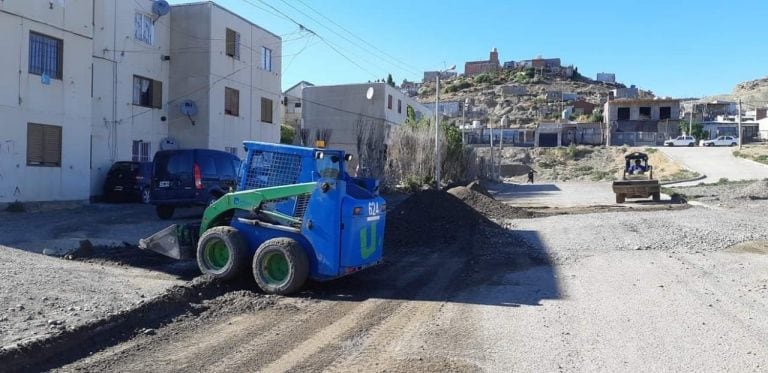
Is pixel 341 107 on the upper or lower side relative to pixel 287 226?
upper

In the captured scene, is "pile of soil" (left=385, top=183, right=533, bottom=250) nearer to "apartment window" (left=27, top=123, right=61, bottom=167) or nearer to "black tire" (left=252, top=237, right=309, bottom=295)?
"black tire" (left=252, top=237, right=309, bottom=295)

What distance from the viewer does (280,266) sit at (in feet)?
29.2

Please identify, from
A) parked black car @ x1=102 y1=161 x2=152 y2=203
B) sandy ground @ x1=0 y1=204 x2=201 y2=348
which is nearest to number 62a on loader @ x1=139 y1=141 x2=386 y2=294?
sandy ground @ x1=0 y1=204 x2=201 y2=348

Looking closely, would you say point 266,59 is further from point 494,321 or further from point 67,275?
point 494,321

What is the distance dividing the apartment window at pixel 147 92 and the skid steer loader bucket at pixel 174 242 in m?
18.2

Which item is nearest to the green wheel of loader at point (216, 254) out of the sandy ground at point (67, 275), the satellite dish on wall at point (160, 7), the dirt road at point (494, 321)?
the sandy ground at point (67, 275)

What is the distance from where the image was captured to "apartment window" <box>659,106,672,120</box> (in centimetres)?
9454

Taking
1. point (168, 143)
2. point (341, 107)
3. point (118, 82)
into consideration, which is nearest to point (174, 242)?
point (118, 82)

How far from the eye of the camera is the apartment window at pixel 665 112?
94.5 m

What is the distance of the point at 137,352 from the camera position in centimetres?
614

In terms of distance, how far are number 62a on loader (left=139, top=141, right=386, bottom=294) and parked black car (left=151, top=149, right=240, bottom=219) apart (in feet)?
23.4

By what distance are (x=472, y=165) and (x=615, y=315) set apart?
1659 inches

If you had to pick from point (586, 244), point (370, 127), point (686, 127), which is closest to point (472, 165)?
point (370, 127)

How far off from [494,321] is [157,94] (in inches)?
934
